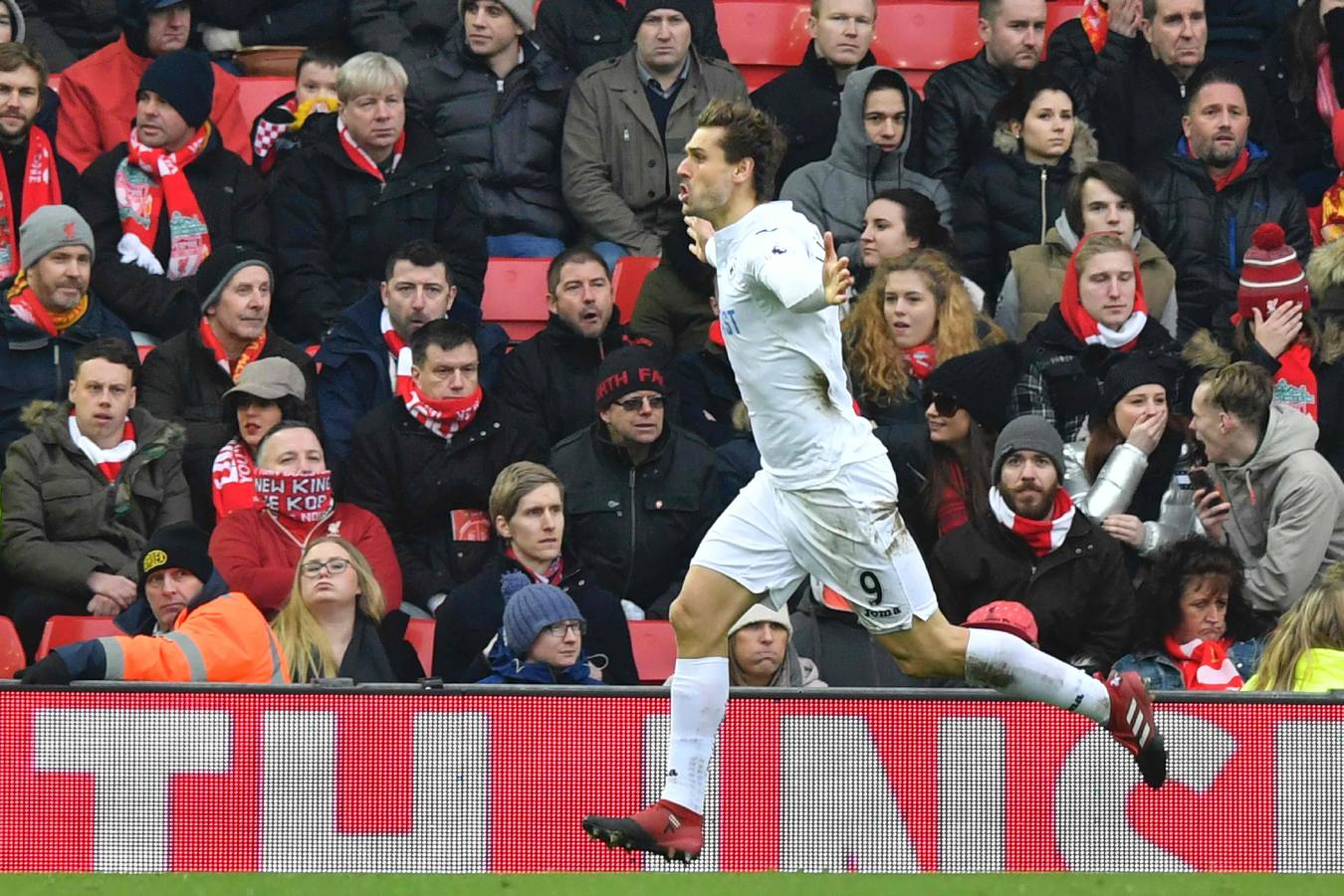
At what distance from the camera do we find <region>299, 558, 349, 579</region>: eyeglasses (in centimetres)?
828

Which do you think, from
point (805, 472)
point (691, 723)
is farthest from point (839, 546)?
point (691, 723)

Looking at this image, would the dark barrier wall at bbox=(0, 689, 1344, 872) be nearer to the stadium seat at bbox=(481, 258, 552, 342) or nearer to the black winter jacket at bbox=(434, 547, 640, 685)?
the black winter jacket at bbox=(434, 547, 640, 685)

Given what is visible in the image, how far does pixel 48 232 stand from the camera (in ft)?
31.9

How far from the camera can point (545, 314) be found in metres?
11.1

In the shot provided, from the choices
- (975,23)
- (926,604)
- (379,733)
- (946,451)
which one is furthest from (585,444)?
(975,23)

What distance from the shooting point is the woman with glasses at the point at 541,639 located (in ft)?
26.2

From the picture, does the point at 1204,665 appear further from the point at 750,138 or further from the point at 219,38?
the point at 219,38

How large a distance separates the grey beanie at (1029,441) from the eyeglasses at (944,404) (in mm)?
514

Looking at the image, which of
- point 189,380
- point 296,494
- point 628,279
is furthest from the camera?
point 628,279

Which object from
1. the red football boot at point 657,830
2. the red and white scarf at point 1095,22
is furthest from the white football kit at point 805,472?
the red and white scarf at point 1095,22

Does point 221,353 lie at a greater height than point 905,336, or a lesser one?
lesser

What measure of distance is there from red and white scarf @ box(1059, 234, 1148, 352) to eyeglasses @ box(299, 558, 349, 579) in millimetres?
3128

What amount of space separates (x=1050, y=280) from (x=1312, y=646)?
2746 millimetres

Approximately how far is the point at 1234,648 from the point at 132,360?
4.20 meters
